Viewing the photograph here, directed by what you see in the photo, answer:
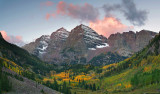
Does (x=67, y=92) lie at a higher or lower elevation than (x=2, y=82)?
lower

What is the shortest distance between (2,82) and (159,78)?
141 metres

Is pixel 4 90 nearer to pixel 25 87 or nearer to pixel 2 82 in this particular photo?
pixel 2 82

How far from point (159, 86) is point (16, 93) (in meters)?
118

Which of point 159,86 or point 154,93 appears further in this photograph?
point 159,86

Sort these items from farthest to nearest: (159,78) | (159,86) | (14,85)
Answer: (159,78) → (159,86) → (14,85)

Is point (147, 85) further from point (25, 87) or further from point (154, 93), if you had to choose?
point (25, 87)

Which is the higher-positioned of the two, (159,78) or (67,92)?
(159,78)

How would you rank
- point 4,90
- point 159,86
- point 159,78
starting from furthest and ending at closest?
1. point 159,78
2. point 159,86
3. point 4,90

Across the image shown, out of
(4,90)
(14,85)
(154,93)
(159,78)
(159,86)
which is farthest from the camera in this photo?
(159,78)

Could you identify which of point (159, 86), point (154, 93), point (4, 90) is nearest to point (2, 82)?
point (4, 90)

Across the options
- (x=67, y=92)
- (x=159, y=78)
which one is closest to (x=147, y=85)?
(x=159, y=78)

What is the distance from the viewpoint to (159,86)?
566 feet

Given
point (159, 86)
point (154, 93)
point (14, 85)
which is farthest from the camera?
point (159, 86)

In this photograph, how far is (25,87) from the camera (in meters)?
140
